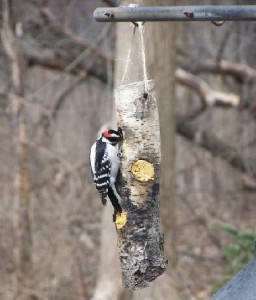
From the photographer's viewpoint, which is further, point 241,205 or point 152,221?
point 241,205

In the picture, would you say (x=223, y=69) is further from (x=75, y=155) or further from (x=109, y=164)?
(x=109, y=164)

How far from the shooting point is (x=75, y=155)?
8438 millimetres

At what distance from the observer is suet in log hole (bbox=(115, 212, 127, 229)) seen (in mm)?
2836

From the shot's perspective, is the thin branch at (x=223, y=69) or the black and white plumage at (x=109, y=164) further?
the thin branch at (x=223, y=69)

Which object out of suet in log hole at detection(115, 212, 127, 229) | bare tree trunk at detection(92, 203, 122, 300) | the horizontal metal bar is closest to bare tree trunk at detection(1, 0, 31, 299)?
bare tree trunk at detection(92, 203, 122, 300)

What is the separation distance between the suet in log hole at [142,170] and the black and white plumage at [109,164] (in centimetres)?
8

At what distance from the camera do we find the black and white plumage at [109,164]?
113 inches

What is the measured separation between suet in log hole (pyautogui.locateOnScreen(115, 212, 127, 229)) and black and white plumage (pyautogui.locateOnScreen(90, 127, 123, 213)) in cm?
2

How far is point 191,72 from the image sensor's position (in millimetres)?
8266

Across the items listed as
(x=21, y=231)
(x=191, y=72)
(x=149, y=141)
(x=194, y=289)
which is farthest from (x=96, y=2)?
(x=149, y=141)

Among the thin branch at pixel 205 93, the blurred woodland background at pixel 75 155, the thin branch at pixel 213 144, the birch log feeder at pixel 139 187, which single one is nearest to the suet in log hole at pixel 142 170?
the birch log feeder at pixel 139 187

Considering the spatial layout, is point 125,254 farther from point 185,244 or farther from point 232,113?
point 232,113

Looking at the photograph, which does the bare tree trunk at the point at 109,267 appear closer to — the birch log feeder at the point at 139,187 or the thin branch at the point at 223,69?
the thin branch at the point at 223,69

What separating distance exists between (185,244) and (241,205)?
137 cm
